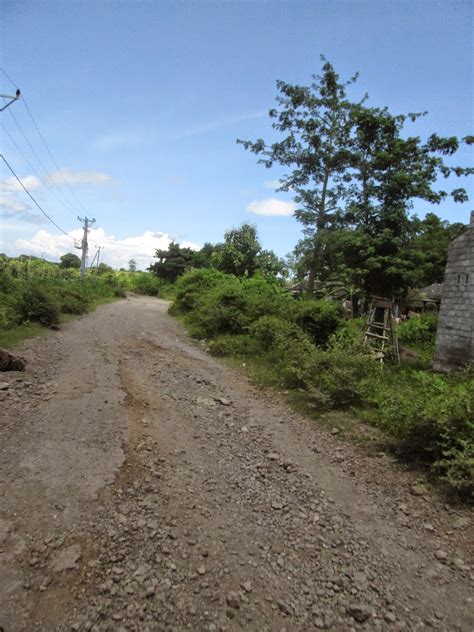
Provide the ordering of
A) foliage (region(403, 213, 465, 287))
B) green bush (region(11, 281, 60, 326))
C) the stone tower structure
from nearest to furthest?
the stone tower structure
green bush (region(11, 281, 60, 326))
foliage (region(403, 213, 465, 287))

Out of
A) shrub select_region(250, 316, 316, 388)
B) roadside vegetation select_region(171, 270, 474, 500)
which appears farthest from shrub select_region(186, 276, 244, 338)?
shrub select_region(250, 316, 316, 388)

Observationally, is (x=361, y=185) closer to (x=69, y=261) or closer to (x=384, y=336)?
(x=384, y=336)

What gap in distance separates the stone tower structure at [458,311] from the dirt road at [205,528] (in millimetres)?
4871

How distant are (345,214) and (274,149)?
463cm

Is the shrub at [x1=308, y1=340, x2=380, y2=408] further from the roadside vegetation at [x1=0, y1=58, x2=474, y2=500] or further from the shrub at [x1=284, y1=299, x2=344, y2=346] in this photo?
the shrub at [x1=284, y1=299, x2=344, y2=346]

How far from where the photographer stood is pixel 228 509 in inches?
126

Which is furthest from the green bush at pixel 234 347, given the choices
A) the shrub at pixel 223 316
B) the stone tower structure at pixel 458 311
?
the stone tower structure at pixel 458 311

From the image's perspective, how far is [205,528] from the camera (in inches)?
114

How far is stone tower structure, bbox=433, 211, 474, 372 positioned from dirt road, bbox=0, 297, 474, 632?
487cm

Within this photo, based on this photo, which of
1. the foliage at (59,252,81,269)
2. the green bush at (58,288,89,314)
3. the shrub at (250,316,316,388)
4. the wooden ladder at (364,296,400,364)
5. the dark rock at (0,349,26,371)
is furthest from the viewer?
the foliage at (59,252,81,269)

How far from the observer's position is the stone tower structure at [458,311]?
26.1ft

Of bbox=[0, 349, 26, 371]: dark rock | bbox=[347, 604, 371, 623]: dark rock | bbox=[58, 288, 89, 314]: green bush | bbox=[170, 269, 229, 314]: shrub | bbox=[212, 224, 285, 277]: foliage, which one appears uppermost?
bbox=[212, 224, 285, 277]: foliage

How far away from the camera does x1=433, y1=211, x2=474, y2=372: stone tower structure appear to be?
794cm

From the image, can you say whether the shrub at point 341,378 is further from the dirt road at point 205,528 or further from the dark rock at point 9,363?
the dark rock at point 9,363
